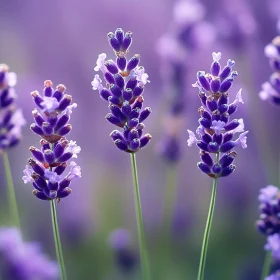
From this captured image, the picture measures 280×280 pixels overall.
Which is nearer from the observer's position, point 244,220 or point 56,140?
point 56,140

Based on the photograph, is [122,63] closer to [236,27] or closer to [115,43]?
[115,43]

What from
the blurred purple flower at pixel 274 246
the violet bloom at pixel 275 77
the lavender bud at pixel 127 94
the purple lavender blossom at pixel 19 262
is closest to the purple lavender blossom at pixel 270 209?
the blurred purple flower at pixel 274 246

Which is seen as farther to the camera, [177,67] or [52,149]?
[177,67]

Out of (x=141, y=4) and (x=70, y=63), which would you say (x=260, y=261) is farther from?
(x=141, y=4)

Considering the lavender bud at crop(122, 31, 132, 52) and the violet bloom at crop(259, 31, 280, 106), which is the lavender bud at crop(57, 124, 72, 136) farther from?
the violet bloom at crop(259, 31, 280, 106)

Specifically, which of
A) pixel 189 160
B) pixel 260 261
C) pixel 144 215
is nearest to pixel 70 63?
pixel 189 160

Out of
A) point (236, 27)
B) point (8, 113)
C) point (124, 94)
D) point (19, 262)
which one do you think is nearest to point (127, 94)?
point (124, 94)

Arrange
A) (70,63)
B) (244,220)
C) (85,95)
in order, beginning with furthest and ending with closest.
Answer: (70,63)
(85,95)
(244,220)

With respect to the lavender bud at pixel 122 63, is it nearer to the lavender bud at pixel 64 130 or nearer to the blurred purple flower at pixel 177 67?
the lavender bud at pixel 64 130
